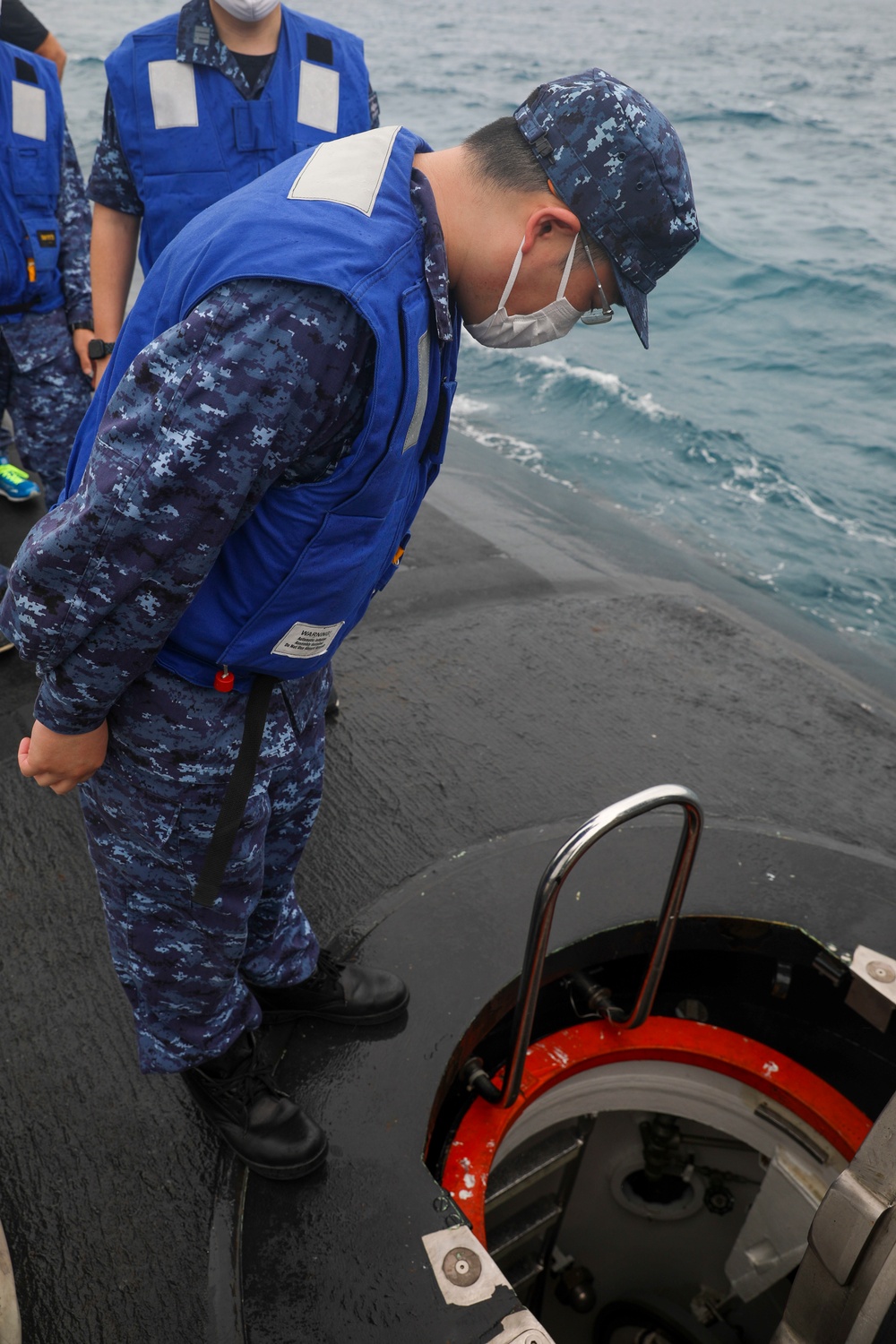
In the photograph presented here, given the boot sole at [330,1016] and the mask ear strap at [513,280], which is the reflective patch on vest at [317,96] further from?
the boot sole at [330,1016]

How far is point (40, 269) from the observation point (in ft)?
10.3

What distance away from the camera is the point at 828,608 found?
8.01 meters

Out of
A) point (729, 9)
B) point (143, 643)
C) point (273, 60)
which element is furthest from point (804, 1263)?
point (729, 9)

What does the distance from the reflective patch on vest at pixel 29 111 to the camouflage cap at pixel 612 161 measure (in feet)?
8.13

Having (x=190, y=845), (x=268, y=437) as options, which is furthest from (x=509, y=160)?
(x=190, y=845)

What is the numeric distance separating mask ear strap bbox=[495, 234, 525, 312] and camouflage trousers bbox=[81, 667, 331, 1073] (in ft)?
2.37

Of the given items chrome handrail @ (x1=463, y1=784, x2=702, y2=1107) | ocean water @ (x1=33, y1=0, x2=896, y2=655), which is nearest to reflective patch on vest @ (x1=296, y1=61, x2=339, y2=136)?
chrome handrail @ (x1=463, y1=784, x2=702, y2=1107)

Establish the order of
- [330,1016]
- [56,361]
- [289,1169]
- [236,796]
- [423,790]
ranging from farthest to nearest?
[56,361] → [423,790] → [330,1016] → [289,1169] → [236,796]

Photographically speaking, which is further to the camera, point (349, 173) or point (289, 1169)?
point (289, 1169)

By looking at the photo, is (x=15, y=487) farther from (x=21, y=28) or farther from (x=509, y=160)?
(x=509, y=160)

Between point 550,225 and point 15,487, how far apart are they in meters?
3.43

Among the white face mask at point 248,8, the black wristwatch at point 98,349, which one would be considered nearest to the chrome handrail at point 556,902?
the black wristwatch at point 98,349

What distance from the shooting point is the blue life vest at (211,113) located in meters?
2.42

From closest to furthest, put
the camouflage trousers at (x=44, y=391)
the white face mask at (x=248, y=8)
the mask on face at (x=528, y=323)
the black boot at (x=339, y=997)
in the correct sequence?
the mask on face at (x=528, y=323) → the black boot at (x=339, y=997) → the white face mask at (x=248, y=8) → the camouflage trousers at (x=44, y=391)
